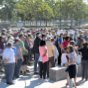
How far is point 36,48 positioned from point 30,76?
1288 mm

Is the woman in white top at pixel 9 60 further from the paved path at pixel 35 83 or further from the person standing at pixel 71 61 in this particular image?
the person standing at pixel 71 61

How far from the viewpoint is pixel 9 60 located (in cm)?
1208

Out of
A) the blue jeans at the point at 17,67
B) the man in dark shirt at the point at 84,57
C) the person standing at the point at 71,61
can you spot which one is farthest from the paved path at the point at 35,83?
the person standing at the point at 71,61

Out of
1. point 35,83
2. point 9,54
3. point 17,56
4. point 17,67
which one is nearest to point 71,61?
point 35,83

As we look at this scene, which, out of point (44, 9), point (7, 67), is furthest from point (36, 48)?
point (44, 9)

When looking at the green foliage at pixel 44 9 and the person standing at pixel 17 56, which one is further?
the green foliage at pixel 44 9

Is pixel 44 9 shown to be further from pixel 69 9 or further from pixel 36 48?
pixel 36 48

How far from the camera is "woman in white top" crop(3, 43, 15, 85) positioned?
11992 mm

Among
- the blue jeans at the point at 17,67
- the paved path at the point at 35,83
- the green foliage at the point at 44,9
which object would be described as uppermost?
the green foliage at the point at 44,9

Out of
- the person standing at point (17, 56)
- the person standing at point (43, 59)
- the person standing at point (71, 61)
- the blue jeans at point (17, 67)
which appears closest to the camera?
the person standing at point (71, 61)

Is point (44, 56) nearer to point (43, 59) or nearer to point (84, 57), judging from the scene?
point (43, 59)

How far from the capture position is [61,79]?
13500 mm

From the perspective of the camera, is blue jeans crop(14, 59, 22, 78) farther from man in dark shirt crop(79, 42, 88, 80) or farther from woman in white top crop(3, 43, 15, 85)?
man in dark shirt crop(79, 42, 88, 80)

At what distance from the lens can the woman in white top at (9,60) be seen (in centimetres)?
1199
